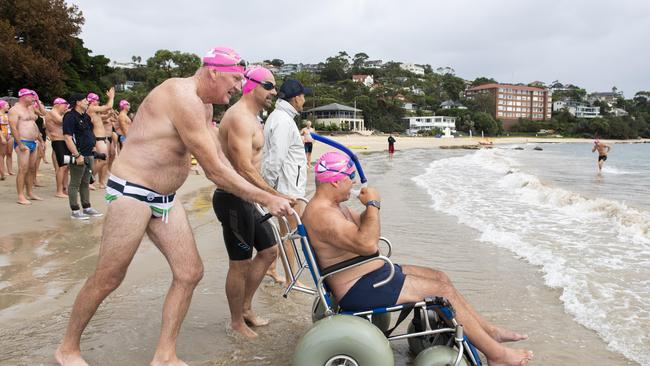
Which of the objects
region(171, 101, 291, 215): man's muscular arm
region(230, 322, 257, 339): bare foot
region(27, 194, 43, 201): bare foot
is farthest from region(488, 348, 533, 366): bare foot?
region(27, 194, 43, 201): bare foot

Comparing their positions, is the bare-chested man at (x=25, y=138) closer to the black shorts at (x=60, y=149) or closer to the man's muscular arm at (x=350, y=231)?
the black shorts at (x=60, y=149)

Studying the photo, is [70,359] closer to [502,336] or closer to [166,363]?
[166,363]

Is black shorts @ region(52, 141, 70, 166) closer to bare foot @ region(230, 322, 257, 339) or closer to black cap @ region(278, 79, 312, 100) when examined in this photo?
black cap @ region(278, 79, 312, 100)

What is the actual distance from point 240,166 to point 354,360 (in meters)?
1.79

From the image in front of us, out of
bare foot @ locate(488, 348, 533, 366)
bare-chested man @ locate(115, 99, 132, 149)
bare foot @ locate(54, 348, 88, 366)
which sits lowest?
bare foot @ locate(488, 348, 533, 366)

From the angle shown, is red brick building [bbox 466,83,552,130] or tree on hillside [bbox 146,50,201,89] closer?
tree on hillside [bbox 146,50,201,89]

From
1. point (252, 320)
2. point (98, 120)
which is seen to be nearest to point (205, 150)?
point (252, 320)

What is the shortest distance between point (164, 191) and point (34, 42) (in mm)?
38571

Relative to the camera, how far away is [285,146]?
188 inches

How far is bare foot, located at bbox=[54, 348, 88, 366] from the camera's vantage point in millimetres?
3195

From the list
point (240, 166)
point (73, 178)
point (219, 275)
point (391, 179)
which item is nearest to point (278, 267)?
point (219, 275)

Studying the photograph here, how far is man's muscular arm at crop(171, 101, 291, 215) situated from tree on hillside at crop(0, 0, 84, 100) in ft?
113

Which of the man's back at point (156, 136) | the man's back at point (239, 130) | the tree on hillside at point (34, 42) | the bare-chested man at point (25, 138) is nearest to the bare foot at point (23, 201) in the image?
the bare-chested man at point (25, 138)

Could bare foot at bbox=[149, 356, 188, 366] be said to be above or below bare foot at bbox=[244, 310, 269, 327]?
above
